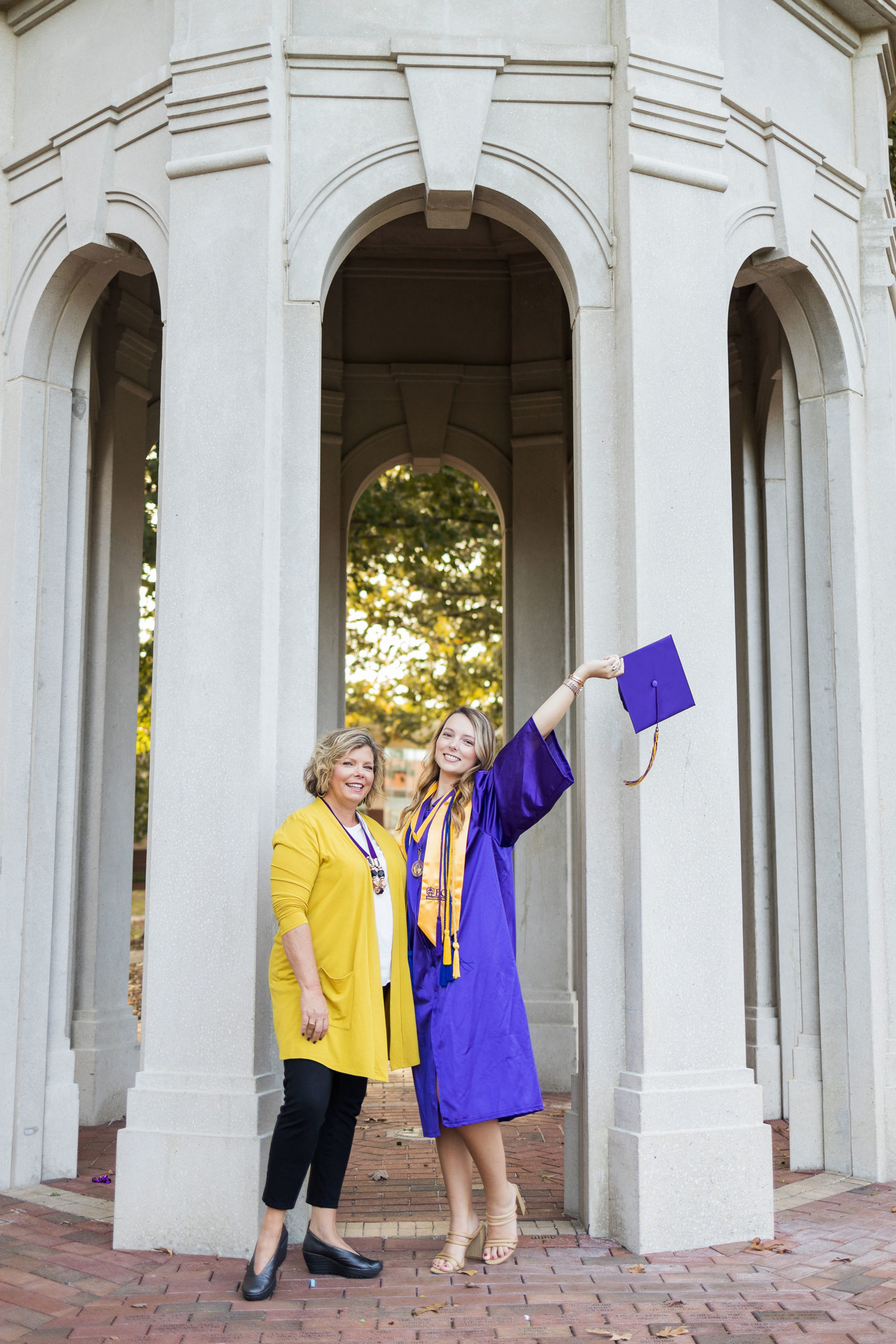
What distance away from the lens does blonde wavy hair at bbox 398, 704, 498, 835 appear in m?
4.64

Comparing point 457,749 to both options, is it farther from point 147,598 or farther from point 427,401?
point 147,598

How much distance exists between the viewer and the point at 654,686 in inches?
195

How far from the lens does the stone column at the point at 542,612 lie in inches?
332

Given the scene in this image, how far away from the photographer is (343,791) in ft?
14.6

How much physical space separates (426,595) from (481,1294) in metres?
13.3

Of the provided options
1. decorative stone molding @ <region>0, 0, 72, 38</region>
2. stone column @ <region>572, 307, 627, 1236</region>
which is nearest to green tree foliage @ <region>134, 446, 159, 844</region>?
decorative stone molding @ <region>0, 0, 72, 38</region>

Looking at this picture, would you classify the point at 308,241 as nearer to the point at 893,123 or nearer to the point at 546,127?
the point at 546,127

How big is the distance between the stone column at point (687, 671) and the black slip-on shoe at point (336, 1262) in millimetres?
1077

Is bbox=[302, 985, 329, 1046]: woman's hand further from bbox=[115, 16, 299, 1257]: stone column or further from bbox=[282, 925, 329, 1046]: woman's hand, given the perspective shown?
bbox=[115, 16, 299, 1257]: stone column

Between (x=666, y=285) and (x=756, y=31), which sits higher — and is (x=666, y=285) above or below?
below

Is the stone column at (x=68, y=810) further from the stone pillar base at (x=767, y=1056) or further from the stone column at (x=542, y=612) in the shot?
the stone pillar base at (x=767, y=1056)

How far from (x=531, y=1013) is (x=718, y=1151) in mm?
3666

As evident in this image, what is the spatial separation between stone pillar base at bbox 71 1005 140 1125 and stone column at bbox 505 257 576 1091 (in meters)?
2.70

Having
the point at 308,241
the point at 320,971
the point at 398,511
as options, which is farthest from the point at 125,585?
the point at 398,511
